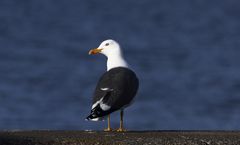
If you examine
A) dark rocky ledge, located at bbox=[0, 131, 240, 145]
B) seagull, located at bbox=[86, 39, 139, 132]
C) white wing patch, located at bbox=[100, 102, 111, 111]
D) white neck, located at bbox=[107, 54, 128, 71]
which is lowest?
dark rocky ledge, located at bbox=[0, 131, 240, 145]

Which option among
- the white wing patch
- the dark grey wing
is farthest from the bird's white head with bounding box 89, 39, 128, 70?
the white wing patch

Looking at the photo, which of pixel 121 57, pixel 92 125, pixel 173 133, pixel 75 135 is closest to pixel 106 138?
pixel 75 135

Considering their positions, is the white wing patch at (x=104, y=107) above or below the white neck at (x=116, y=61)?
below

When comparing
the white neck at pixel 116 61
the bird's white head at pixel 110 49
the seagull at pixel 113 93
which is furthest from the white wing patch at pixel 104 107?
the bird's white head at pixel 110 49

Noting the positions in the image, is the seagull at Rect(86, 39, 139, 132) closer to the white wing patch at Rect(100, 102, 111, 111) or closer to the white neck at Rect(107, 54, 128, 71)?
the white wing patch at Rect(100, 102, 111, 111)

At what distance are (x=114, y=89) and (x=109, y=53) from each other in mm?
1223

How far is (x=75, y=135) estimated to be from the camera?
9008mm

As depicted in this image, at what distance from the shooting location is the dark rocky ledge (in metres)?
8.57

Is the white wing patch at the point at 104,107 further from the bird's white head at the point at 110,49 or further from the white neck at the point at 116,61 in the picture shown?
the bird's white head at the point at 110,49

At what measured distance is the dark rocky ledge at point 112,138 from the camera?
857 centimetres

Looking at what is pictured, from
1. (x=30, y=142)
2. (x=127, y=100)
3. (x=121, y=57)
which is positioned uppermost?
(x=121, y=57)

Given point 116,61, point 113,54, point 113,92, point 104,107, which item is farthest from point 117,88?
point 113,54

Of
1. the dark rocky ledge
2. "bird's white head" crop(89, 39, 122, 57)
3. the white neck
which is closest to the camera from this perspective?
the dark rocky ledge

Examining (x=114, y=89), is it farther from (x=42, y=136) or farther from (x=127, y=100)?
(x=42, y=136)
